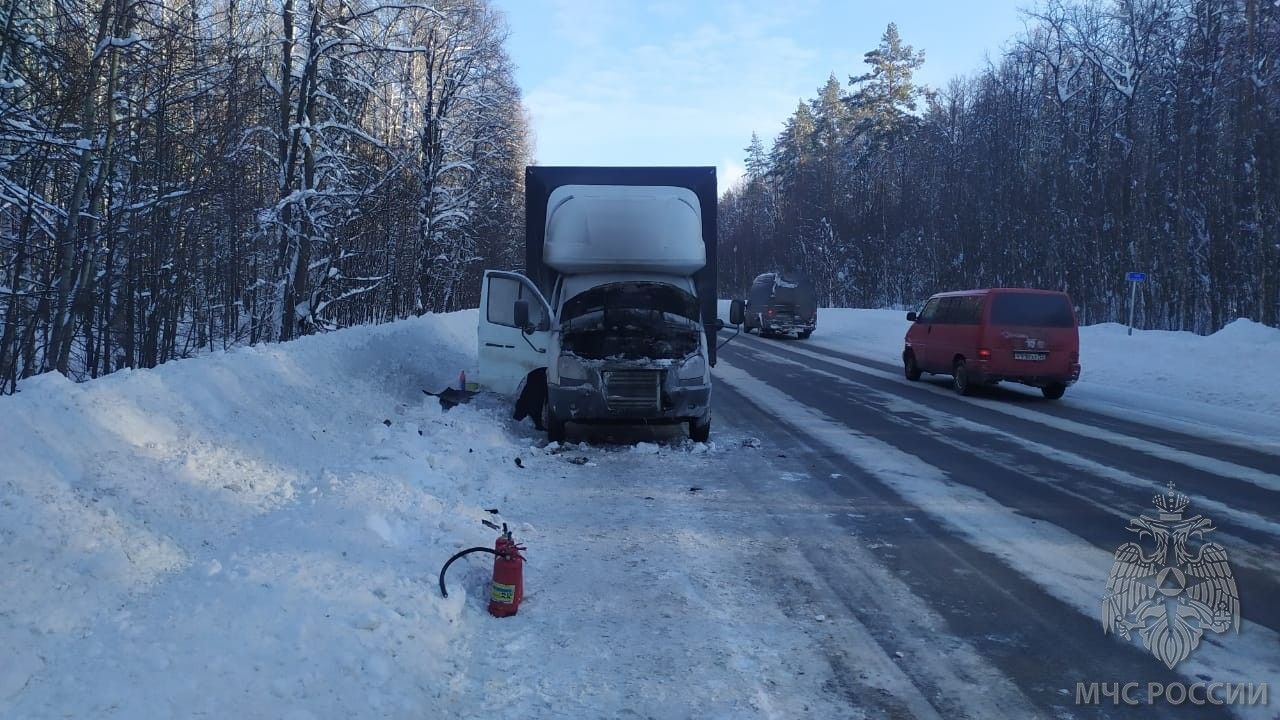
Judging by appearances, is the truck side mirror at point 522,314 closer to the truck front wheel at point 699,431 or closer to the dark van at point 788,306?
the truck front wheel at point 699,431

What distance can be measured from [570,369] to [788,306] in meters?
25.9

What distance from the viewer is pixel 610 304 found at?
32.7 ft

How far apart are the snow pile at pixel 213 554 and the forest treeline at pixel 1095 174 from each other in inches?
995

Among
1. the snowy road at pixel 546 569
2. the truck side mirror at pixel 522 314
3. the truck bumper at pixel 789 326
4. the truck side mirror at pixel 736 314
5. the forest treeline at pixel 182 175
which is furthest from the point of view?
the truck bumper at pixel 789 326

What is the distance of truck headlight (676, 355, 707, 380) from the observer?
921 cm

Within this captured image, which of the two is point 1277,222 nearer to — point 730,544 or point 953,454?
point 953,454

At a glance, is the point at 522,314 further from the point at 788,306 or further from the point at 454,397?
the point at 788,306

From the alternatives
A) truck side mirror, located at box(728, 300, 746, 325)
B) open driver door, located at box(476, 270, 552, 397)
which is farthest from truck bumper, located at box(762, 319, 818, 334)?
open driver door, located at box(476, 270, 552, 397)

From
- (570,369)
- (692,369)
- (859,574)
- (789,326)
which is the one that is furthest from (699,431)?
(789,326)

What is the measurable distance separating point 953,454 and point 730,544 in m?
4.57

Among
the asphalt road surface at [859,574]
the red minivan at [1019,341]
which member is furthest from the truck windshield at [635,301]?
the red minivan at [1019,341]

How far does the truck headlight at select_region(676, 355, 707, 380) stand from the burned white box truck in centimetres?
1

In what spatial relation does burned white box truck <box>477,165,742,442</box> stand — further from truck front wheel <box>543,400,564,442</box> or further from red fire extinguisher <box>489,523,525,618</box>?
red fire extinguisher <box>489,523,525,618</box>

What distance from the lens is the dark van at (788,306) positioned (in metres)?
33.9
